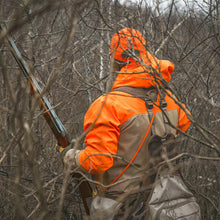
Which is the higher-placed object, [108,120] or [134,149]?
[108,120]

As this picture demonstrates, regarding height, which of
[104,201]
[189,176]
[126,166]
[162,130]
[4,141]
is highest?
[4,141]

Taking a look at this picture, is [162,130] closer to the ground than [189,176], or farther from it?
farther from it

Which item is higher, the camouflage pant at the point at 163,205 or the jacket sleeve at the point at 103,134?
the jacket sleeve at the point at 103,134

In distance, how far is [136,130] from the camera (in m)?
2.31

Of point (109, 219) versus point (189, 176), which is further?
point (189, 176)

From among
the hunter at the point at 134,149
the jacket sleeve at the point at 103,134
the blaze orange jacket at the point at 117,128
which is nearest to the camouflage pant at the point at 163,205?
the hunter at the point at 134,149

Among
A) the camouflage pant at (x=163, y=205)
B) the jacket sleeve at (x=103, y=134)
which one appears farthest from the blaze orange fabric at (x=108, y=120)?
the camouflage pant at (x=163, y=205)

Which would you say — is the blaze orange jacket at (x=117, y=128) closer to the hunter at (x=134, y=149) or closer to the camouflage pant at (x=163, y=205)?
the hunter at (x=134, y=149)

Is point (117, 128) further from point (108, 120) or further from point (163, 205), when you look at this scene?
point (163, 205)

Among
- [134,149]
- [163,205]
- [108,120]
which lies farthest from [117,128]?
[163,205]

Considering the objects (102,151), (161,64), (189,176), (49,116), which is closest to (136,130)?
(102,151)

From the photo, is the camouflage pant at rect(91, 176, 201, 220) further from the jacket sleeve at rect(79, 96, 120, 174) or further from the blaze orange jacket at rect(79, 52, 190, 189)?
the jacket sleeve at rect(79, 96, 120, 174)

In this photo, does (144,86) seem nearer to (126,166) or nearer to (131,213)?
(126,166)

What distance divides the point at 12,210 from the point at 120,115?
1684mm
